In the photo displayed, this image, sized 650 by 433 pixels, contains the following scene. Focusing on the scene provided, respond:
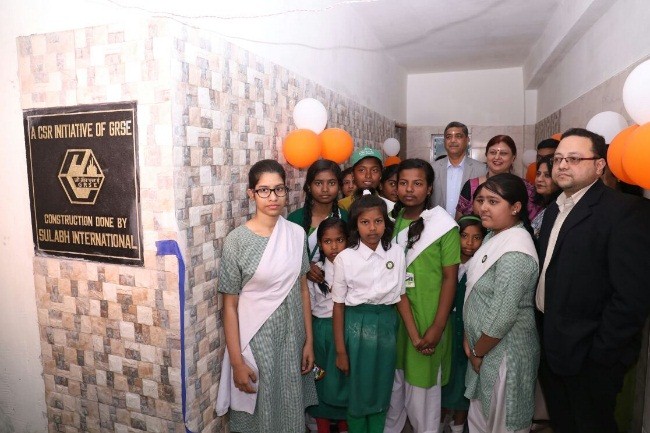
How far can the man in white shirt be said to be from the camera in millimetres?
3436

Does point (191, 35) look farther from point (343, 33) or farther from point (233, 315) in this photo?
point (343, 33)

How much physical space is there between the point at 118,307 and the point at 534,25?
4.96m

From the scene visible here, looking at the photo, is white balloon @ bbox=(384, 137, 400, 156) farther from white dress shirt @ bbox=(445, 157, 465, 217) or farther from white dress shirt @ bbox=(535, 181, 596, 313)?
white dress shirt @ bbox=(535, 181, 596, 313)

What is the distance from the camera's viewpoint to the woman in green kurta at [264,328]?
1.82 m

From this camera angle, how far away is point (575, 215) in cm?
169

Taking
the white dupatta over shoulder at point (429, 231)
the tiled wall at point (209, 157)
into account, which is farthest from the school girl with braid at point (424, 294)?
the tiled wall at point (209, 157)

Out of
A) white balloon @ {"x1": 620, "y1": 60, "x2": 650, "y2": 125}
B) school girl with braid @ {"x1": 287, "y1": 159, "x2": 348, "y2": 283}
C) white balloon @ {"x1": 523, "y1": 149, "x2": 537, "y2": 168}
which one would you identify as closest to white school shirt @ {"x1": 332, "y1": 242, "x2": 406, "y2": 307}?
school girl with braid @ {"x1": 287, "y1": 159, "x2": 348, "y2": 283}

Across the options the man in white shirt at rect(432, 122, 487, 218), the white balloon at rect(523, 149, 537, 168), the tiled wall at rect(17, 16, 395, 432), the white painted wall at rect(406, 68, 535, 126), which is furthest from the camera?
the white painted wall at rect(406, 68, 535, 126)

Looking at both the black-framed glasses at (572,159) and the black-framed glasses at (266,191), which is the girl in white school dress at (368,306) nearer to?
the black-framed glasses at (266,191)

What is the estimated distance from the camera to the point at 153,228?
171 cm

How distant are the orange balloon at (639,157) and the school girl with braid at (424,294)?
793mm

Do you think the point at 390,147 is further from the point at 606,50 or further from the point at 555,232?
the point at 555,232

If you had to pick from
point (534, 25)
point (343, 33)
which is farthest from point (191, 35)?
point (534, 25)

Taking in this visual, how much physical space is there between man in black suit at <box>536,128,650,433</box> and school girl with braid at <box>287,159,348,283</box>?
3.61 feet
